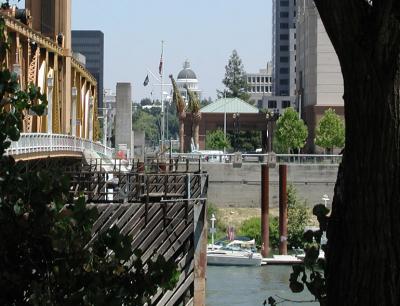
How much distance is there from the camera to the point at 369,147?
258 inches

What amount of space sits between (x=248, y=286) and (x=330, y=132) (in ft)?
180

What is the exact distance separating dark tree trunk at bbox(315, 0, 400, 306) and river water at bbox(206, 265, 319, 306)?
3247 cm

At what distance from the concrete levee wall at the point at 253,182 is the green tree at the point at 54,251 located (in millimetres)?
67998

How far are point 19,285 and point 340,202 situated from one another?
2.28m

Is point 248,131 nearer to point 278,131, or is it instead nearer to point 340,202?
point 278,131

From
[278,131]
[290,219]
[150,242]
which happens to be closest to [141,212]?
[150,242]

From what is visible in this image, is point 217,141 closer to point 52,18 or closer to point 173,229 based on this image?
point 52,18

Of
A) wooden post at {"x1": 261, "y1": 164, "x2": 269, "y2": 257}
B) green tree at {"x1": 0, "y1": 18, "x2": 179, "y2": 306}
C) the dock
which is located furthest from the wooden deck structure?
wooden post at {"x1": 261, "y1": 164, "x2": 269, "y2": 257}

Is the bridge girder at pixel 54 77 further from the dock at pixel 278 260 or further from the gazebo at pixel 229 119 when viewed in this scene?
the gazebo at pixel 229 119

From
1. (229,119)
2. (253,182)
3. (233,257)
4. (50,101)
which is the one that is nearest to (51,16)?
(50,101)

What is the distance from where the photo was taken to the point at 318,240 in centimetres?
734

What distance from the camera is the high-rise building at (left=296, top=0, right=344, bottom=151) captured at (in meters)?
113

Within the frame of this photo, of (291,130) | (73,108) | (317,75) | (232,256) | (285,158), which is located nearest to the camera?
(232,256)

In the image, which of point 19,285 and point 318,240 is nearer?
point 318,240
